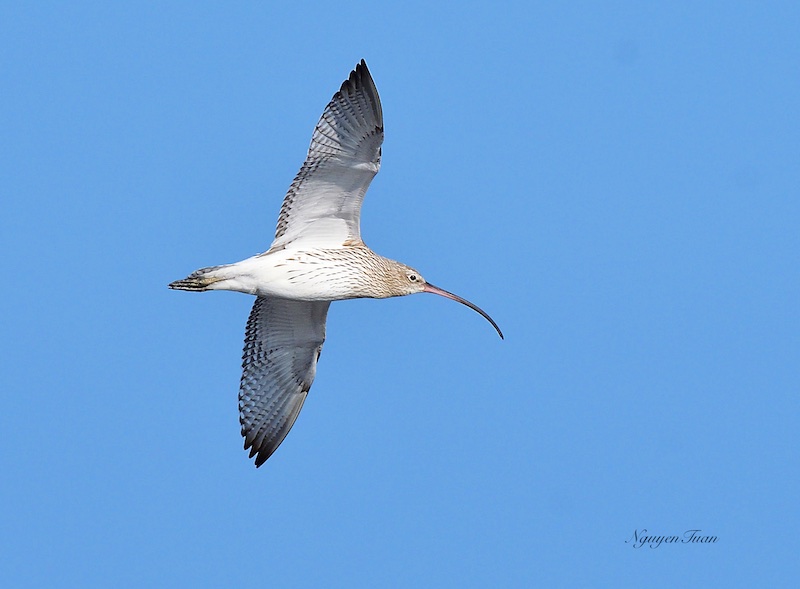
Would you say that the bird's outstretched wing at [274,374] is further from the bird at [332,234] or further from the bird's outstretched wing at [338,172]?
the bird's outstretched wing at [338,172]

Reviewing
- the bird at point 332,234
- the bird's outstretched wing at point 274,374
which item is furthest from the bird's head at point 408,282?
the bird's outstretched wing at point 274,374

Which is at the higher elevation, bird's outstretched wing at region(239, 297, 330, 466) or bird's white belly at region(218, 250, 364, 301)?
bird's white belly at region(218, 250, 364, 301)

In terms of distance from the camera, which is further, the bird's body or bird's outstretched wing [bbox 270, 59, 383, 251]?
the bird's body

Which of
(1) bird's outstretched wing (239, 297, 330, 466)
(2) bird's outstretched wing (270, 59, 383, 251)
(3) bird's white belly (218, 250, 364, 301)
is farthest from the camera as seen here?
(1) bird's outstretched wing (239, 297, 330, 466)

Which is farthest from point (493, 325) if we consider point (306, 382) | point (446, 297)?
point (306, 382)

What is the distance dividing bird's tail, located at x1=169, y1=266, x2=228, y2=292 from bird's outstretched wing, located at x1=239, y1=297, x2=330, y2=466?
187 cm

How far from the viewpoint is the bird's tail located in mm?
15188

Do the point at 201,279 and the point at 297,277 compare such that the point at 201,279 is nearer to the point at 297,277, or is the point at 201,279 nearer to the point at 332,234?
the point at 297,277

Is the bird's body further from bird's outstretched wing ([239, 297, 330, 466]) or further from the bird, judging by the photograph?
bird's outstretched wing ([239, 297, 330, 466])

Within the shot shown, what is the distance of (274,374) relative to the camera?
1723 centimetres

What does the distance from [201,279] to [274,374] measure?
8.08ft

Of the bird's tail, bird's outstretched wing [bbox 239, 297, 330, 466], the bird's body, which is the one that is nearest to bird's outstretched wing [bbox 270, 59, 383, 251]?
the bird's body

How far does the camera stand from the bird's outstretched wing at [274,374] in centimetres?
1711

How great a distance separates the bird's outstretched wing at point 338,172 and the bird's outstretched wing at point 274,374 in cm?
172
